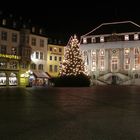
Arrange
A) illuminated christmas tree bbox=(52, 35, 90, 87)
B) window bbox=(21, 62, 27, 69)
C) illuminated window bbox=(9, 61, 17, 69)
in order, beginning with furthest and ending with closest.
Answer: window bbox=(21, 62, 27, 69), illuminated window bbox=(9, 61, 17, 69), illuminated christmas tree bbox=(52, 35, 90, 87)

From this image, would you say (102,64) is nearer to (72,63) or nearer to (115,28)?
(115,28)

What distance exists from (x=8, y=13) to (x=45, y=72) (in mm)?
17128

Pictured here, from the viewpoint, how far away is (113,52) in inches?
4237

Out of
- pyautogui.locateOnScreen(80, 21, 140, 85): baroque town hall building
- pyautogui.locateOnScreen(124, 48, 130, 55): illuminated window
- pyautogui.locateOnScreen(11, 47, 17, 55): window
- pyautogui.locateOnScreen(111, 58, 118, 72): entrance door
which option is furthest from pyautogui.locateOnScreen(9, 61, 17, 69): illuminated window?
pyautogui.locateOnScreen(124, 48, 130, 55): illuminated window

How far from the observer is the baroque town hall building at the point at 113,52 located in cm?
10212

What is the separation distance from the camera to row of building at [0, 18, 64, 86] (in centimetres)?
7950

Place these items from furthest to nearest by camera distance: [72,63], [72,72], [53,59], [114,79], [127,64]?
[127,64] < [114,79] < [53,59] < [72,63] < [72,72]

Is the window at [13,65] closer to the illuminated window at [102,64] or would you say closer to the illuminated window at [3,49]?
the illuminated window at [3,49]

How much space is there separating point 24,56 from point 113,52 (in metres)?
32.8

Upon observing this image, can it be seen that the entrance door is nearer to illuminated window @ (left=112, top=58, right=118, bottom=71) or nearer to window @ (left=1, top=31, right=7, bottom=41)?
illuminated window @ (left=112, top=58, right=118, bottom=71)

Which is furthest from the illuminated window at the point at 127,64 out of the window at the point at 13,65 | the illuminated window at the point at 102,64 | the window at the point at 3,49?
the window at the point at 3,49

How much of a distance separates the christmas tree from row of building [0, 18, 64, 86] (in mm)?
12274

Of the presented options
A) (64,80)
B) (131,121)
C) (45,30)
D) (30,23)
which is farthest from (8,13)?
(131,121)

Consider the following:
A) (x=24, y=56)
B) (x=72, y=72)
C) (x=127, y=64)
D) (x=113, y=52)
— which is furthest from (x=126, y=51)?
(x=72, y=72)
